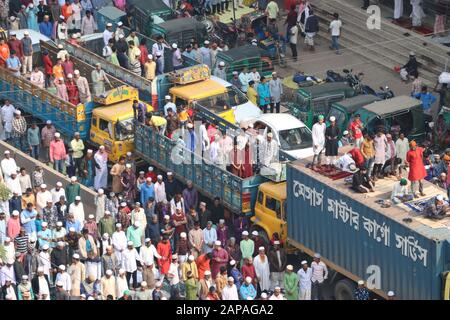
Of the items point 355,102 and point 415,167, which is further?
point 355,102

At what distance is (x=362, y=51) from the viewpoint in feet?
158

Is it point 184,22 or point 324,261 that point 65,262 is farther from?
point 184,22

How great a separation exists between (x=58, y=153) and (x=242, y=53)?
721 cm

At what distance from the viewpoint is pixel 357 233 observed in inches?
1356

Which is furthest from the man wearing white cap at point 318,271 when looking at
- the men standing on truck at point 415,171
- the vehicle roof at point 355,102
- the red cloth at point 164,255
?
the vehicle roof at point 355,102

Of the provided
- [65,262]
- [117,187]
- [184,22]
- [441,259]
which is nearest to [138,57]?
[184,22]

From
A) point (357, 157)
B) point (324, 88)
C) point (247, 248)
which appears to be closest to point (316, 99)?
point (324, 88)

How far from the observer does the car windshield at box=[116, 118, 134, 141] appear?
134 ft

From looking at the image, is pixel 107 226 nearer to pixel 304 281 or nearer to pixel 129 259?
pixel 129 259

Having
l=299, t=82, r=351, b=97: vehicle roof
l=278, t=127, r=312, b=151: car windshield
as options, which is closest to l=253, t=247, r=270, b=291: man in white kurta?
l=278, t=127, r=312, b=151: car windshield

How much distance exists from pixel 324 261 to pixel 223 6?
16.4m

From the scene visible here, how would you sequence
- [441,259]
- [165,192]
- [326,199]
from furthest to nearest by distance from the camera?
1. [165,192]
2. [326,199]
3. [441,259]

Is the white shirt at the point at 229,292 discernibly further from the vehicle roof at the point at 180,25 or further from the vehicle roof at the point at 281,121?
the vehicle roof at the point at 180,25

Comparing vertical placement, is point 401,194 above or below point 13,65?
above
